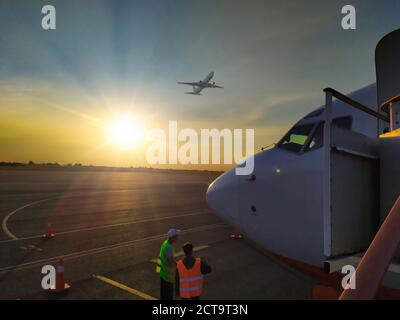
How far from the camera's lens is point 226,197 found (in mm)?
7914

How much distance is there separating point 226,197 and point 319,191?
2.69 metres

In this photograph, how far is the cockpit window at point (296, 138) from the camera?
22.1 ft

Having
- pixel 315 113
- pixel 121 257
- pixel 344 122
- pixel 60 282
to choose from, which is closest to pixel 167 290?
pixel 60 282

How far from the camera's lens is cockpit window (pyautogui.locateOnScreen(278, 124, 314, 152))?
6.75 m

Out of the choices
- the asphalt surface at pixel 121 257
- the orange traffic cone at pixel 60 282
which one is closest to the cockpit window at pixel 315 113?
the asphalt surface at pixel 121 257

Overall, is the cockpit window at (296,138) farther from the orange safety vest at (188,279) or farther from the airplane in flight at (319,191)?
the orange safety vest at (188,279)

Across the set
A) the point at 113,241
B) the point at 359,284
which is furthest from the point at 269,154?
the point at 113,241

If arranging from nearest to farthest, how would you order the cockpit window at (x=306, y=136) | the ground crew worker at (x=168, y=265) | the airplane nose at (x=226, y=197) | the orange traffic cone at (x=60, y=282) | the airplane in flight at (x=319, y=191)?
the airplane in flight at (x=319, y=191) → the cockpit window at (x=306, y=136) → the ground crew worker at (x=168, y=265) → the airplane nose at (x=226, y=197) → the orange traffic cone at (x=60, y=282)

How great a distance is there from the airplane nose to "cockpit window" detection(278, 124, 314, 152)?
4.70ft

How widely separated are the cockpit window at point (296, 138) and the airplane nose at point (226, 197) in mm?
Result: 1433

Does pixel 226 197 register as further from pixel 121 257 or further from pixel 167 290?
pixel 121 257

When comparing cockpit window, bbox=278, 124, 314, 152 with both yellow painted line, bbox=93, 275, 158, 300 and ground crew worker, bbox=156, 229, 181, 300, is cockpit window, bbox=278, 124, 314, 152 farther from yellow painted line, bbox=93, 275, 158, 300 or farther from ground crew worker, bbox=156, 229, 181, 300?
yellow painted line, bbox=93, 275, 158, 300

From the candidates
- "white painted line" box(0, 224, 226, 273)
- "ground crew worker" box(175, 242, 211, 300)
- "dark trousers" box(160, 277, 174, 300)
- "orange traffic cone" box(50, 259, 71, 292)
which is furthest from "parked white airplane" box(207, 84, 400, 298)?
"white painted line" box(0, 224, 226, 273)

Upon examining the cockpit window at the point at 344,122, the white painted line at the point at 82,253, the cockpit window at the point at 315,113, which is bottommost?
the white painted line at the point at 82,253
